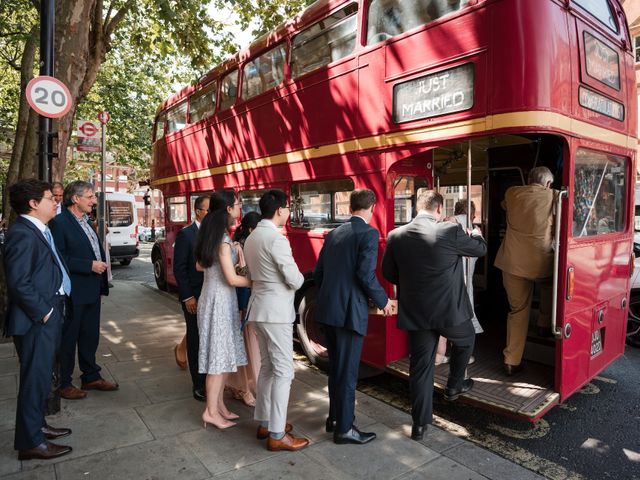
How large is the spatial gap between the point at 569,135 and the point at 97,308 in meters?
4.41

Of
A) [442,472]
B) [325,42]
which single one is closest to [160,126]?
[325,42]

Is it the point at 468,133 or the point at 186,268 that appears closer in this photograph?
the point at 468,133

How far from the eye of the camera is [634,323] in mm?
6145

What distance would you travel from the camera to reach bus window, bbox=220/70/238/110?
675 cm

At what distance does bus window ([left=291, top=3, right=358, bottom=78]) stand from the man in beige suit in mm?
2335

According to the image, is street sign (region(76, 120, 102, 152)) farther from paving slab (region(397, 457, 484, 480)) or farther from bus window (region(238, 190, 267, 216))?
paving slab (region(397, 457, 484, 480))

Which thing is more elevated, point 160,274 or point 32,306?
point 32,306

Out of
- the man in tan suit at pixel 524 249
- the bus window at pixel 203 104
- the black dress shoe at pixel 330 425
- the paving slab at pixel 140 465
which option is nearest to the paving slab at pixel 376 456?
the black dress shoe at pixel 330 425

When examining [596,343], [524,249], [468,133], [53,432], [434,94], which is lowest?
[53,432]

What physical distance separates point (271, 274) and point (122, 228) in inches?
599

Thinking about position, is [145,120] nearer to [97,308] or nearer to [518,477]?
[97,308]

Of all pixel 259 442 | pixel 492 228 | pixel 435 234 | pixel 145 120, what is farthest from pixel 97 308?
pixel 145 120

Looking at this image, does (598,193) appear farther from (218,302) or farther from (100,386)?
(100,386)

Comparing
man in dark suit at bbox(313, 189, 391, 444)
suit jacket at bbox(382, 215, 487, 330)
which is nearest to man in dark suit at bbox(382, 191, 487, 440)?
suit jacket at bbox(382, 215, 487, 330)
